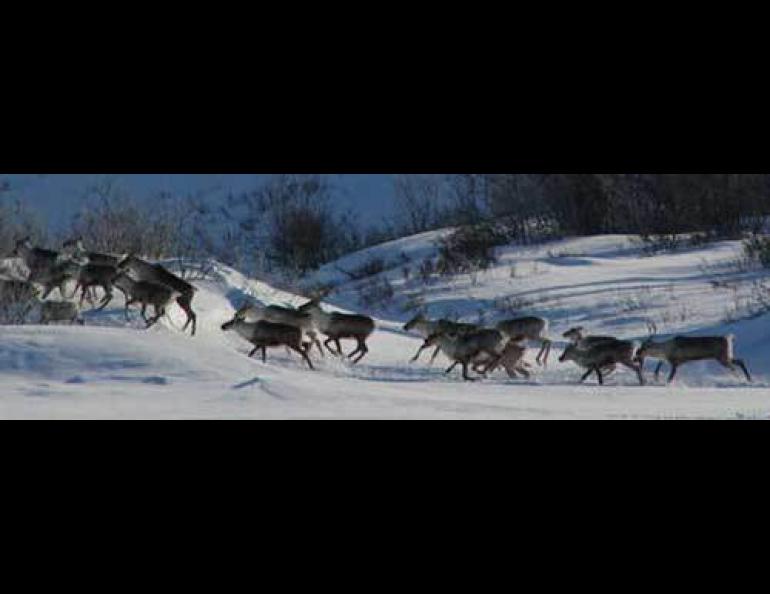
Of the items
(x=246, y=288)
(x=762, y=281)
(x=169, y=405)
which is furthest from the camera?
(x=762, y=281)

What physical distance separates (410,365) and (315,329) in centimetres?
121

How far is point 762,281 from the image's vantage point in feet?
66.4

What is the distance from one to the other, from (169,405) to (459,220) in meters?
24.0

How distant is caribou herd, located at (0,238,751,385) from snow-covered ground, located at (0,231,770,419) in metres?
0.26

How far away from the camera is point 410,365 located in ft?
51.4

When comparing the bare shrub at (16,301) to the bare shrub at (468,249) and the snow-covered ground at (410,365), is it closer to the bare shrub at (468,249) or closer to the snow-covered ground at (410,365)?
the snow-covered ground at (410,365)

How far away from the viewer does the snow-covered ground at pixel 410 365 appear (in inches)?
428

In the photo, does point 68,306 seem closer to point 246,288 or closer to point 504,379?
point 246,288

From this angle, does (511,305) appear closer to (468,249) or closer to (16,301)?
(468,249)

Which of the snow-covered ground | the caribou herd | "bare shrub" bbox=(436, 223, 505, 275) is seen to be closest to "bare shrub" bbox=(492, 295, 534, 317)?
the snow-covered ground

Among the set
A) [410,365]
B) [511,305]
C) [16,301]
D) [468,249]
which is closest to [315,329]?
[410,365]

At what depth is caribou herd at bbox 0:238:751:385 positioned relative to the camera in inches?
571

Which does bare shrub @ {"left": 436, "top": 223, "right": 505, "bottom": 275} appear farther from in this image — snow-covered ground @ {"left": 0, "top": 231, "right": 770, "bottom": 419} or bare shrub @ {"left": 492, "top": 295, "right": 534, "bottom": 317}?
bare shrub @ {"left": 492, "top": 295, "right": 534, "bottom": 317}
